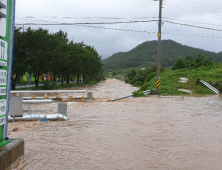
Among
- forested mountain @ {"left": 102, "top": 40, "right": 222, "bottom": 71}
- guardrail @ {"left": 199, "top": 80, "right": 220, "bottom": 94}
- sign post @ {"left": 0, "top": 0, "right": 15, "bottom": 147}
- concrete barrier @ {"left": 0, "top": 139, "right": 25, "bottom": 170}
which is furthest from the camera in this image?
forested mountain @ {"left": 102, "top": 40, "right": 222, "bottom": 71}

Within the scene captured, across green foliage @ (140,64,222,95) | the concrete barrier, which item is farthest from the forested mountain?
the concrete barrier

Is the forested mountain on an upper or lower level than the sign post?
upper

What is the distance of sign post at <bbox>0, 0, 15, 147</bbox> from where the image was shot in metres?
5.82

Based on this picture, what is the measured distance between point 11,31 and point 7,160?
8.85 ft

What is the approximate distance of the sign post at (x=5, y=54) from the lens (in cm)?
582

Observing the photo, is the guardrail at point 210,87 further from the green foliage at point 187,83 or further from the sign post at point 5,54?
the sign post at point 5,54

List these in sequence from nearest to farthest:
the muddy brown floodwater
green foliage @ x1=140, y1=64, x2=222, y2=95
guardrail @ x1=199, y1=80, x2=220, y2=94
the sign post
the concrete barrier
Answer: the concrete barrier, the sign post, the muddy brown floodwater, green foliage @ x1=140, y1=64, x2=222, y2=95, guardrail @ x1=199, y1=80, x2=220, y2=94

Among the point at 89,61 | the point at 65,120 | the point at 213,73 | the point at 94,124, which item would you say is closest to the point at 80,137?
the point at 94,124

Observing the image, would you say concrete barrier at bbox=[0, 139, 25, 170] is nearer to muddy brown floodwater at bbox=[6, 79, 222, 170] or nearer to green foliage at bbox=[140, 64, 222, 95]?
muddy brown floodwater at bbox=[6, 79, 222, 170]

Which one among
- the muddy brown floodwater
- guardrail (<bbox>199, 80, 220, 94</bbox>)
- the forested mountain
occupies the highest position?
the forested mountain

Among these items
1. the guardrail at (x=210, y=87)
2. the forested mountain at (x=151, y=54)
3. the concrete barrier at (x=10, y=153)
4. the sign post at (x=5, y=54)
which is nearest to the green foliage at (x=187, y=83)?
the guardrail at (x=210, y=87)

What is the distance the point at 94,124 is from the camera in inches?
456

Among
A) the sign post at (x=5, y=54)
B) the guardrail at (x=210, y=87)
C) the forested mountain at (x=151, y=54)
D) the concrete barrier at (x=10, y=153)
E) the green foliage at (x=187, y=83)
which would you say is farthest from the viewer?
the forested mountain at (x=151, y=54)

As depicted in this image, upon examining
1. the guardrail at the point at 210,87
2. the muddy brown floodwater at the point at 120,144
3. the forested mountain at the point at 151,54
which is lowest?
the muddy brown floodwater at the point at 120,144
